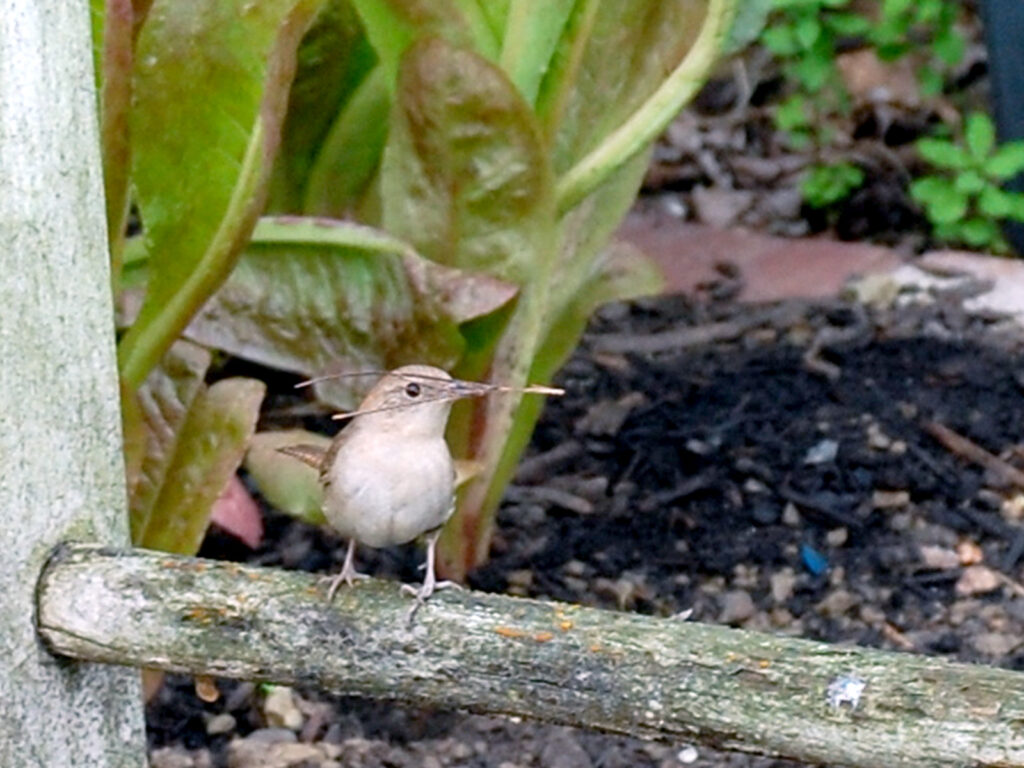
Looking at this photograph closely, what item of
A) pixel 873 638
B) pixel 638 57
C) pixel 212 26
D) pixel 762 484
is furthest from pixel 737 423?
pixel 212 26

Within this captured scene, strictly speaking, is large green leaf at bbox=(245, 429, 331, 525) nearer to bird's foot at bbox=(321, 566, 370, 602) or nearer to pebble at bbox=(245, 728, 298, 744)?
pebble at bbox=(245, 728, 298, 744)

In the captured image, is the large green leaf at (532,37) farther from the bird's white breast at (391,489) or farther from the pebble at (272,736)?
the pebble at (272,736)

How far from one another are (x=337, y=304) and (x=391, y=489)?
0.63 metres

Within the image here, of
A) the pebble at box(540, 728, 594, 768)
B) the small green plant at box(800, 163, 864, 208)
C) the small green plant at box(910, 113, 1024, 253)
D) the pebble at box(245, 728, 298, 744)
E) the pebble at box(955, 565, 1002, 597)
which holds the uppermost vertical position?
the small green plant at box(910, 113, 1024, 253)

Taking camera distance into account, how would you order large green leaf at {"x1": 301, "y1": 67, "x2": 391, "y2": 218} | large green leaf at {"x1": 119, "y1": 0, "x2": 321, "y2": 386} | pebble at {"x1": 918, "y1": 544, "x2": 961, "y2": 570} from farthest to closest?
large green leaf at {"x1": 301, "y1": 67, "x2": 391, "y2": 218} → pebble at {"x1": 918, "y1": 544, "x2": 961, "y2": 570} → large green leaf at {"x1": 119, "y1": 0, "x2": 321, "y2": 386}

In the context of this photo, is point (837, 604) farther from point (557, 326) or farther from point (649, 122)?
point (649, 122)

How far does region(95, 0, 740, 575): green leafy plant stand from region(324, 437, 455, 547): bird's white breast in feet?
1.14

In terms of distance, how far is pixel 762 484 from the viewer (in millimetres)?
3402

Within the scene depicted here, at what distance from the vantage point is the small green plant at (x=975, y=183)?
12.9 ft

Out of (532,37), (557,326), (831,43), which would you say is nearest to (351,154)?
(557,326)

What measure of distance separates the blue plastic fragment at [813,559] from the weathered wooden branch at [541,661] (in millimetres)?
1314

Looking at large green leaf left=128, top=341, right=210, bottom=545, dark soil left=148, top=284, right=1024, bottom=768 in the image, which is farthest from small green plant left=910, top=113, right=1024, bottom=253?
large green leaf left=128, top=341, right=210, bottom=545

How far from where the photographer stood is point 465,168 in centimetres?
263

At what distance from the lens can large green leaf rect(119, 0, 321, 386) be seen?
238 centimetres
